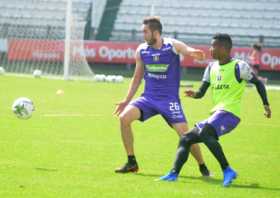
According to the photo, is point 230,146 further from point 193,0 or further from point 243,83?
point 193,0

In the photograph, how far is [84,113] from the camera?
19469 mm

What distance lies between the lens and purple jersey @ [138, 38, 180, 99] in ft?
35.0

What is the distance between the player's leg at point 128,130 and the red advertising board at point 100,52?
978 inches

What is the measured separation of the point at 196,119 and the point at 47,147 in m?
6.72

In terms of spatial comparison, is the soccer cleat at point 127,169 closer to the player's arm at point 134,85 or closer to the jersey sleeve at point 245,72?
the player's arm at point 134,85

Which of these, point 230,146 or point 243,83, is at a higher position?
point 243,83

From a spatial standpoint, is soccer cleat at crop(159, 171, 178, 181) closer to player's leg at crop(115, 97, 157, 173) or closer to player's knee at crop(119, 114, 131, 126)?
player's leg at crop(115, 97, 157, 173)

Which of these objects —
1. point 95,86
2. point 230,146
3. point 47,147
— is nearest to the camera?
point 47,147

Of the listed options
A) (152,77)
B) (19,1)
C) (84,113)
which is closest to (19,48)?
(19,1)

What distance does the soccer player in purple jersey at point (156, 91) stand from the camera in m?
10.5

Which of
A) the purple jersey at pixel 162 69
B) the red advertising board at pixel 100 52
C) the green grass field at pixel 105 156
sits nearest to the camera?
the green grass field at pixel 105 156

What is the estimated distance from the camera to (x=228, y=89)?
390 inches

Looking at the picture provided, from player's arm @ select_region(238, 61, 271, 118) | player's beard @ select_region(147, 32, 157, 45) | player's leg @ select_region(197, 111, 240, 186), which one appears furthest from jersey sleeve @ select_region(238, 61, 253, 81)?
player's beard @ select_region(147, 32, 157, 45)

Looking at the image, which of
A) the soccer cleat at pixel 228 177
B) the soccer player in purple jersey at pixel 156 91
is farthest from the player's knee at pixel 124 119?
the soccer cleat at pixel 228 177
